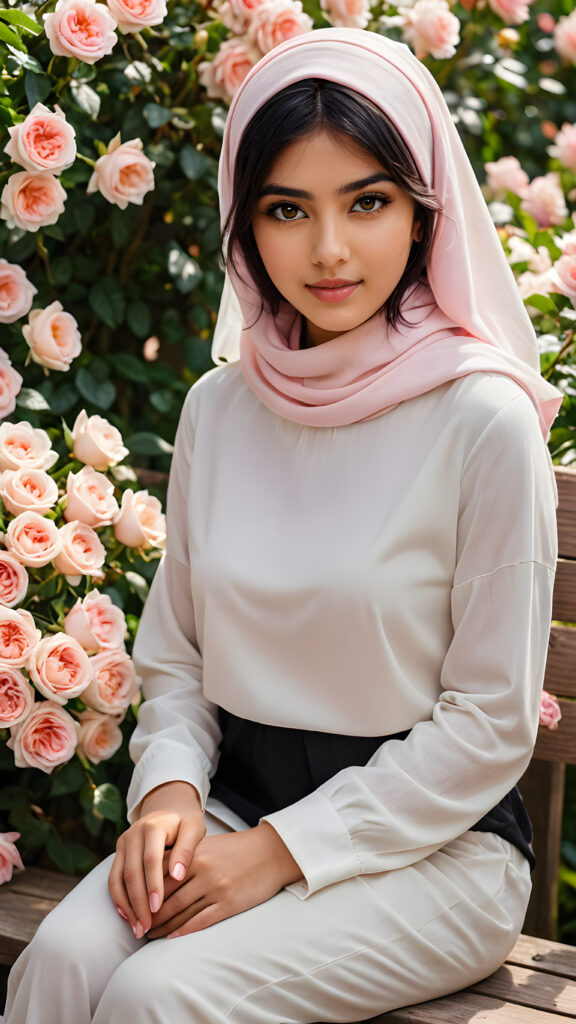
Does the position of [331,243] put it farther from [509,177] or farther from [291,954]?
[509,177]

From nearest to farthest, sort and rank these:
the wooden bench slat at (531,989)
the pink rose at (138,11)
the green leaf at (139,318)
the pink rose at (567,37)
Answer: the wooden bench slat at (531,989) < the pink rose at (138,11) < the green leaf at (139,318) < the pink rose at (567,37)

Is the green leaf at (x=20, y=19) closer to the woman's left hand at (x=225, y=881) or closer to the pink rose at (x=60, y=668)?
the pink rose at (x=60, y=668)

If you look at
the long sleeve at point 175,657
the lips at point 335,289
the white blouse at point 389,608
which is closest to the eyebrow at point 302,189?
the lips at point 335,289

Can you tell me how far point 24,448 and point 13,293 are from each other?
0.35m

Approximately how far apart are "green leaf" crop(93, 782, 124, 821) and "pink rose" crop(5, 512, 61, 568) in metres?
0.46

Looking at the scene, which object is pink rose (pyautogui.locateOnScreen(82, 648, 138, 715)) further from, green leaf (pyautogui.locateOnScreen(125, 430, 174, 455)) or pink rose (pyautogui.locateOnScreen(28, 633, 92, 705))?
green leaf (pyautogui.locateOnScreen(125, 430, 174, 455))

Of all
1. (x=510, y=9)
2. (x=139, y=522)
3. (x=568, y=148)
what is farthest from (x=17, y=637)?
(x=510, y=9)

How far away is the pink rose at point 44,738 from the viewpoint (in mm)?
2064

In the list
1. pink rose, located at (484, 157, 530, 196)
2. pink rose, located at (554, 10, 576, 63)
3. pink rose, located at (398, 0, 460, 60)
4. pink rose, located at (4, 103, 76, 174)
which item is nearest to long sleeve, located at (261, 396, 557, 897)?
pink rose, located at (4, 103, 76, 174)

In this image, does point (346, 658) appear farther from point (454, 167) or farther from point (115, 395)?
point (115, 395)

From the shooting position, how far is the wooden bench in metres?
1.71

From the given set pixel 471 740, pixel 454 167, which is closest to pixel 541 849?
pixel 471 740

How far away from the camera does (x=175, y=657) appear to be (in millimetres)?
1990

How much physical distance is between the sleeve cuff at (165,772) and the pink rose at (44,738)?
29 cm
